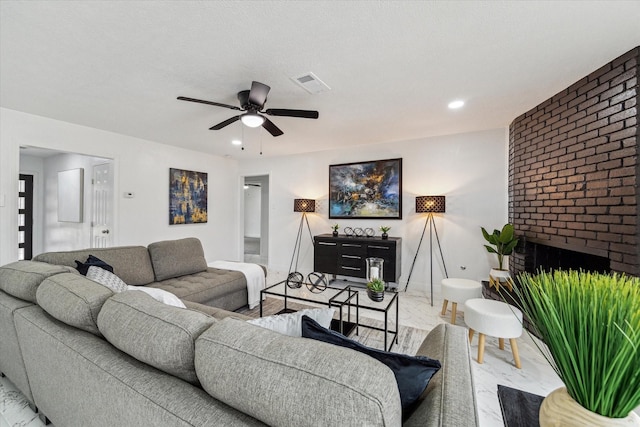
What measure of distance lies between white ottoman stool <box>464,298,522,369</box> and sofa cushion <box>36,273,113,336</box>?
2.51 meters

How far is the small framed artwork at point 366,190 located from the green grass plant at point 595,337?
3842mm

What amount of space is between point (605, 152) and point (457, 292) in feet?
5.72

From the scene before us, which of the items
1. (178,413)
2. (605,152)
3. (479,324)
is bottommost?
(479,324)

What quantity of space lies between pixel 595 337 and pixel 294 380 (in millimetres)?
684

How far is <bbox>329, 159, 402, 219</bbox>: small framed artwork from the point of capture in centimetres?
446

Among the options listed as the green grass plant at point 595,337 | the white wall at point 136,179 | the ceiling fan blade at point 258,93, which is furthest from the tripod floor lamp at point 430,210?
the white wall at point 136,179

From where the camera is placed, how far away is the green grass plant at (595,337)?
58cm

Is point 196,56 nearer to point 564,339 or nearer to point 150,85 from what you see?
point 150,85

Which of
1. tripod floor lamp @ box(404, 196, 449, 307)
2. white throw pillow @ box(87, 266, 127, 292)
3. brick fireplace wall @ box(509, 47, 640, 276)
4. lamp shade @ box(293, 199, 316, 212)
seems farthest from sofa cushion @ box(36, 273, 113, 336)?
lamp shade @ box(293, 199, 316, 212)

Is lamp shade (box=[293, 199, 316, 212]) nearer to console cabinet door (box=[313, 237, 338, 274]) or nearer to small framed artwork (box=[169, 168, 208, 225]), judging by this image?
console cabinet door (box=[313, 237, 338, 274])

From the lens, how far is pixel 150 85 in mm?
2547

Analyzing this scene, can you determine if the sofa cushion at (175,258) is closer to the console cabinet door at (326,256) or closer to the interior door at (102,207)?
the interior door at (102,207)

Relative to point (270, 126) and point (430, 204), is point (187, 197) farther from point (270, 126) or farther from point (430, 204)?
point (430, 204)

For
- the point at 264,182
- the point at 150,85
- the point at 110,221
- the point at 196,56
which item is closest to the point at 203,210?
the point at 110,221
